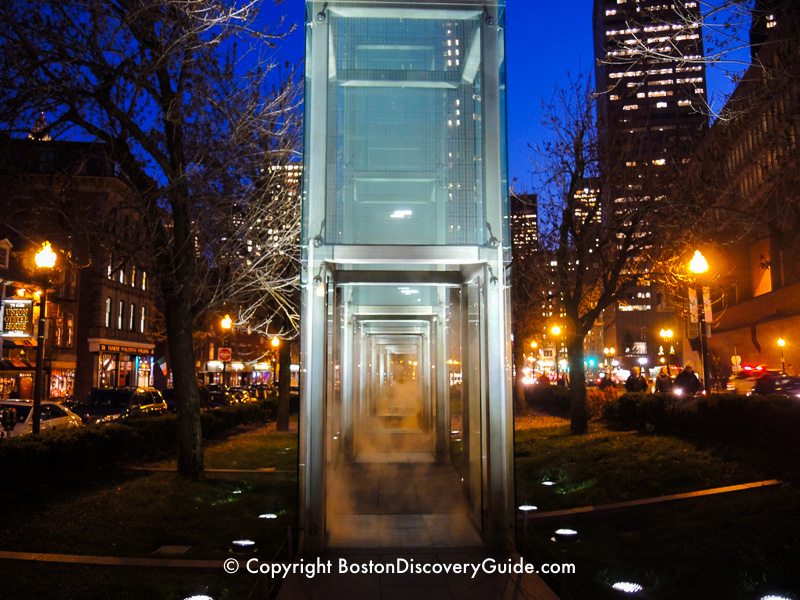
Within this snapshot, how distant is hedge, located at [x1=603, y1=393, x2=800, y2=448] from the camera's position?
10.9m

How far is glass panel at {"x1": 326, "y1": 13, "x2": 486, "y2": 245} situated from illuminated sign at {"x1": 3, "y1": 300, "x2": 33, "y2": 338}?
10825mm

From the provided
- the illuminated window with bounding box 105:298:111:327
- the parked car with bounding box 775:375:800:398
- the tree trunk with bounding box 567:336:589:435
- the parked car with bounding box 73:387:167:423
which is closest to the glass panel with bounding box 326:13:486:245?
the tree trunk with bounding box 567:336:589:435

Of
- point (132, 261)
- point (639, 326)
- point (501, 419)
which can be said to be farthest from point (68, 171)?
point (639, 326)

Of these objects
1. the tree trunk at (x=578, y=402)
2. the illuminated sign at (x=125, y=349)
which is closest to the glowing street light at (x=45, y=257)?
the tree trunk at (x=578, y=402)

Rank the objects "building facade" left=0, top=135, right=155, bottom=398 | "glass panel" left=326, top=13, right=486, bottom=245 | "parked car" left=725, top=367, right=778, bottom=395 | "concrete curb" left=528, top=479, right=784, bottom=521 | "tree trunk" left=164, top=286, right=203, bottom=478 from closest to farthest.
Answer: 1. "glass panel" left=326, top=13, right=486, bottom=245
2. "concrete curb" left=528, top=479, right=784, bottom=521
3. "building facade" left=0, top=135, right=155, bottom=398
4. "tree trunk" left=164, top=286, right=203, bottom=478
5. "parked car" left=725, top=367, right=778, bottom=395

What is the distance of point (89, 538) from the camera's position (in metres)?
7.78

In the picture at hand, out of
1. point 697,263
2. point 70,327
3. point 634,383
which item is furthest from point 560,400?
point 70,327

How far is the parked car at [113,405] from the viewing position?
70.8 ft

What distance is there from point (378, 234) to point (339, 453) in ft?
20.9

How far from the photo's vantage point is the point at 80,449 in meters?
11.4

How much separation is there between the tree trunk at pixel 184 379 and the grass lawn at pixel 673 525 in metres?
5.60

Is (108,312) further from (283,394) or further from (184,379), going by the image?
(184,379)

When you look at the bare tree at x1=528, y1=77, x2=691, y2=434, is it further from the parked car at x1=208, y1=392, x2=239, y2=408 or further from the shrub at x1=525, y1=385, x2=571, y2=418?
the parked car at x1=208, y1=392, x2=239, y2=408

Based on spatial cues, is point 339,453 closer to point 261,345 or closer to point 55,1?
point 55,1
